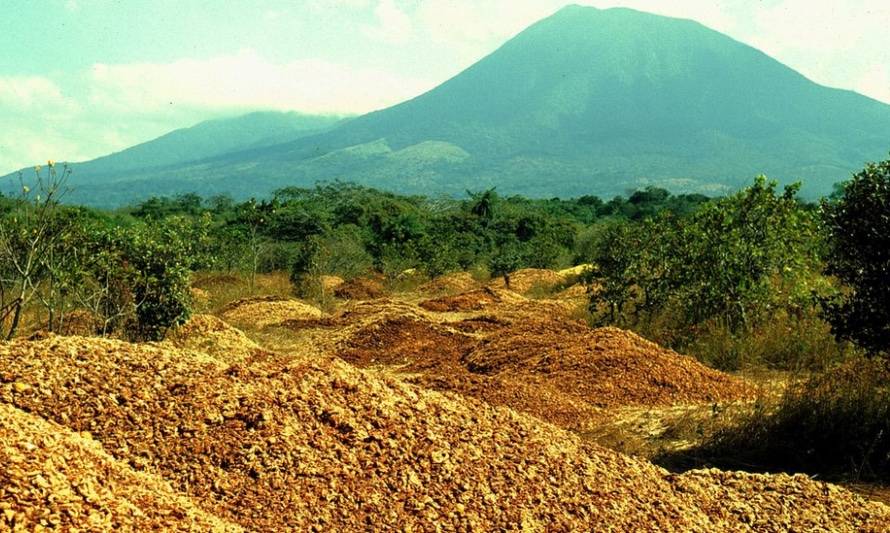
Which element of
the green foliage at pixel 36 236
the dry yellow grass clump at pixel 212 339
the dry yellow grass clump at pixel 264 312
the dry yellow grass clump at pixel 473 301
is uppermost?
the green foliage at pixel 36 236

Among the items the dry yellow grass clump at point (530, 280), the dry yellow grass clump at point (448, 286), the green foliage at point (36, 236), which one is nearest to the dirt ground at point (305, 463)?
the green foliage at point (36, 236)

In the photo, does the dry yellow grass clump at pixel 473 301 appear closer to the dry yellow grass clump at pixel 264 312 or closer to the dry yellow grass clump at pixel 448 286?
the dry yellow grass clump at pixel 264 312

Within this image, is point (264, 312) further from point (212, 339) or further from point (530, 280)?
point (530, 280)

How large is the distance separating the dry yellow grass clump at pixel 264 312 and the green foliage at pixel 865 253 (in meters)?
11.6

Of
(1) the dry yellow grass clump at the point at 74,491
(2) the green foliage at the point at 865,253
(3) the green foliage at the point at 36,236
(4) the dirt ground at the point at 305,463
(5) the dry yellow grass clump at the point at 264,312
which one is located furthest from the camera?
(5) the dry yellow grass clump at the point at 264,312

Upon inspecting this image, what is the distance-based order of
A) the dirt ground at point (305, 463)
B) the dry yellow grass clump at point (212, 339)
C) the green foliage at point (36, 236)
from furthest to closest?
the dry yellow grass clump at point (212, 339) < the green foliage at point (36, 236) < the dirt ground at point (305, 463)

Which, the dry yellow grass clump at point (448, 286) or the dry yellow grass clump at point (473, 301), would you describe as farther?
the dry yellow grass clump at point (448, 286)

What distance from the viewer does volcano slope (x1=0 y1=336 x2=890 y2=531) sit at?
3863mm

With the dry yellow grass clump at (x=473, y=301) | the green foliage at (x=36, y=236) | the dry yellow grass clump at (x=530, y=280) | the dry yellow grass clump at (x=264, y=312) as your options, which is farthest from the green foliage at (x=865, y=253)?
the dry yellow grass clump at (x=530, y=280)

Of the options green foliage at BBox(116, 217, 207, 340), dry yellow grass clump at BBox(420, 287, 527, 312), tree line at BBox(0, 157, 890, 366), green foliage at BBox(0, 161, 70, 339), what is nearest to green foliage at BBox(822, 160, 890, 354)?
tree line at BBox(0, 157, 890, 366)

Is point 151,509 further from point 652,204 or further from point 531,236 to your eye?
point 652,204

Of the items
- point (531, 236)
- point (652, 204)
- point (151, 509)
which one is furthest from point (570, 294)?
point (652, 204)

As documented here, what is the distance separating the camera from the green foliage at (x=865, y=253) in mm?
5957

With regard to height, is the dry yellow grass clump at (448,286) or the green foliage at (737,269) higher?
the green foliage at (737,269)
